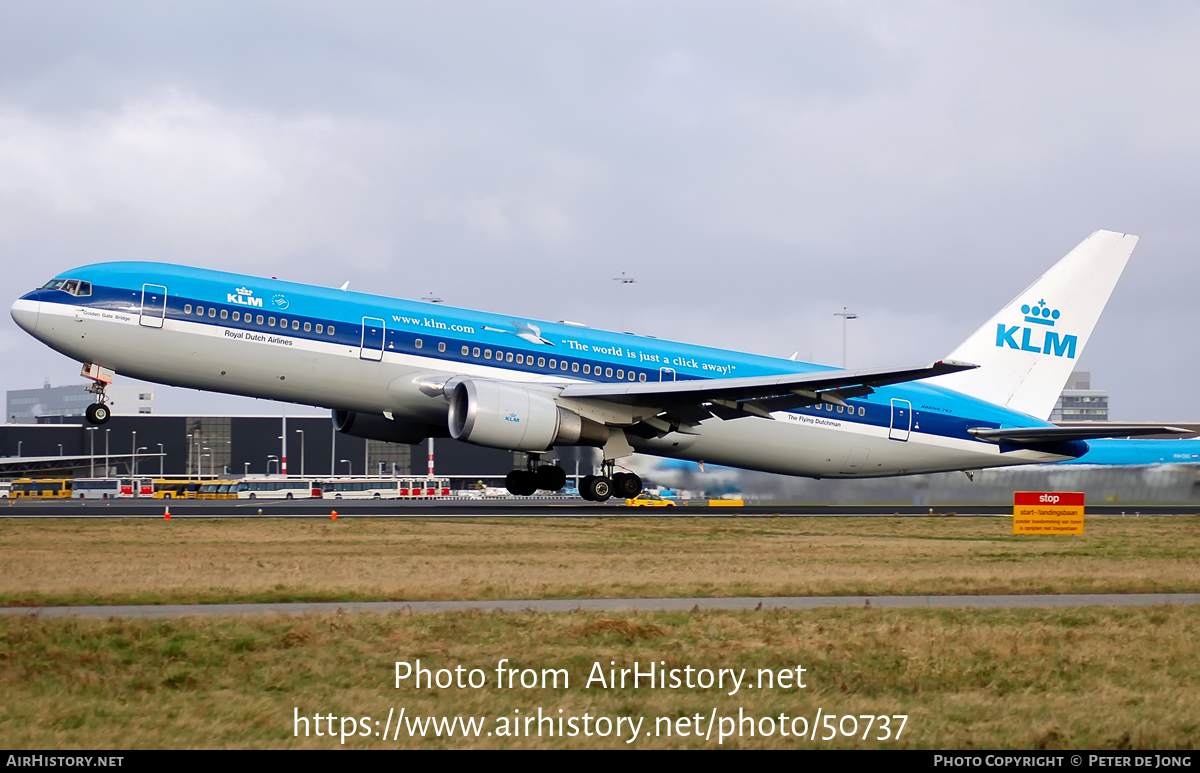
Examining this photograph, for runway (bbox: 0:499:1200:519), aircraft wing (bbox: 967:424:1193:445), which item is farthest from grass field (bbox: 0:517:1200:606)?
aircraft wing (bbox: 967:424:1193:445)

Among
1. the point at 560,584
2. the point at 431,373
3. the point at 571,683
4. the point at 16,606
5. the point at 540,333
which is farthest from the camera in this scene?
the point at 540,333

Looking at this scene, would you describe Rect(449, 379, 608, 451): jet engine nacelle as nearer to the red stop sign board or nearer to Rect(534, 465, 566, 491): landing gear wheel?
Rect(534, 465, 566, 491): landing gear wheel

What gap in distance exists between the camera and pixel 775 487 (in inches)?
1688

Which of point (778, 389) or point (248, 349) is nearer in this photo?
point (248, 349)

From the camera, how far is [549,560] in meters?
22.2

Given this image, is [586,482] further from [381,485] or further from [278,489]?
[381,485]

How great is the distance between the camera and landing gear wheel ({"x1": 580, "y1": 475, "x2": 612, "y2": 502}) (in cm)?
3634

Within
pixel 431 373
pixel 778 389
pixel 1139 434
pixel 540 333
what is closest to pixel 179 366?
pixel 431 373

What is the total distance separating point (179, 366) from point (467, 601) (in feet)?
A: 58.3

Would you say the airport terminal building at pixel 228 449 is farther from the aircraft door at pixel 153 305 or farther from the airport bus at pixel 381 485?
the aircraft door at pixel 153 305

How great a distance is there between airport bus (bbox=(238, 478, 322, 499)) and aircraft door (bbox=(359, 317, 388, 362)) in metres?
35.6

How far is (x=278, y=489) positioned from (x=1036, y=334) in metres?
50.4

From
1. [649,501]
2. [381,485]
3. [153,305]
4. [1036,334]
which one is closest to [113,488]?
[381,485]

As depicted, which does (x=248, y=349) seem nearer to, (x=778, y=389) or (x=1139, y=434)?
(x=778, y=389)
